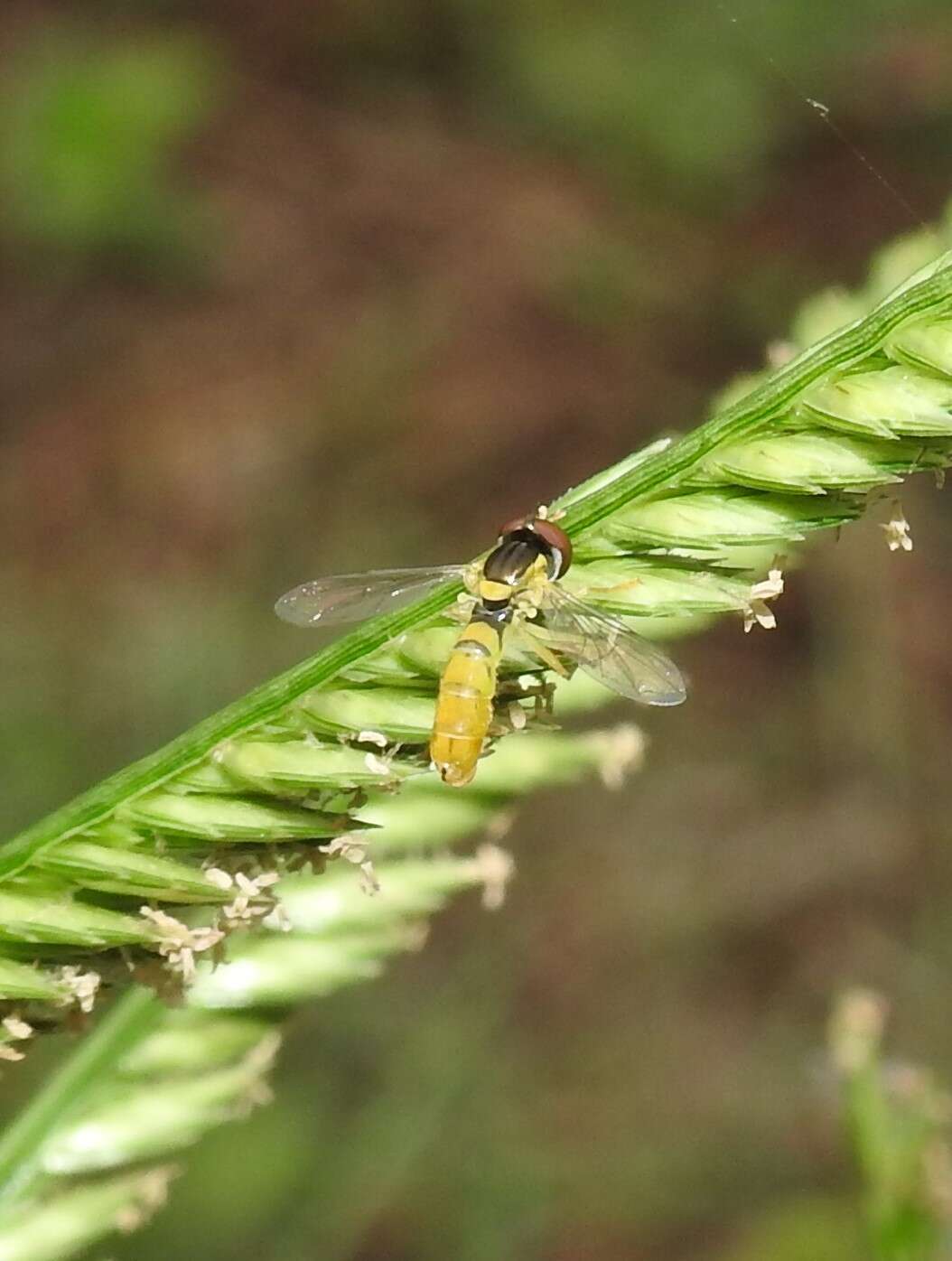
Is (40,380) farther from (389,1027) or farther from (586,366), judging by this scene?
(389,1027)

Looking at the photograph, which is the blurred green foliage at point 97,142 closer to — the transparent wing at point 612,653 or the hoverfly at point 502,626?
the hoverfly at point 502,626

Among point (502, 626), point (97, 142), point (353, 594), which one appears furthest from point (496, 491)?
point (502, 626)

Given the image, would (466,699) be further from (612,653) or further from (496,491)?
(496,491)

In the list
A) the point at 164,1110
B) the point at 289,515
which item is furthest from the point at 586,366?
the point at 164,1110

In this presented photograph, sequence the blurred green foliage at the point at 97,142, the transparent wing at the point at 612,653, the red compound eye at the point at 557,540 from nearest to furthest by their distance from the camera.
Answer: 1. the red compound eye at the point at 557,540
2. the transparent wing at the point at 612,653
3. the blurred green foliage at the point at 97,142

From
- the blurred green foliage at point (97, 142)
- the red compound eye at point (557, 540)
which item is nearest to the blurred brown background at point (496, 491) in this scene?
the blurred green foliage at point (97, 142)

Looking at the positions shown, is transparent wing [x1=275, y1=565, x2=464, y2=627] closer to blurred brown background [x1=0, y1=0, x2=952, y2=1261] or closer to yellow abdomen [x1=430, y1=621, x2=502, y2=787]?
yellow abdomen [x1=430, y1=621, x2=502, y2=787]
